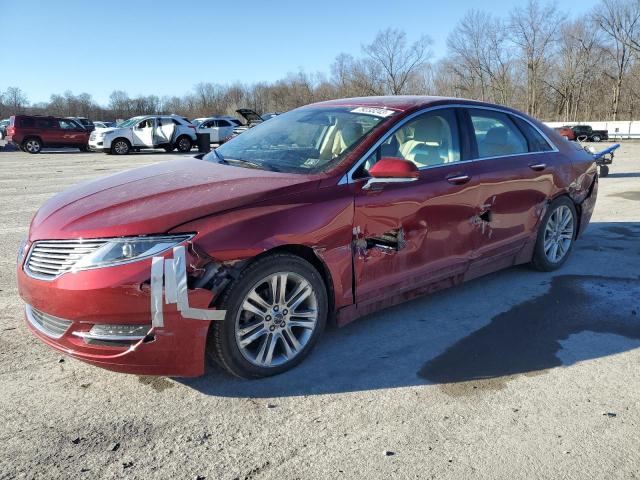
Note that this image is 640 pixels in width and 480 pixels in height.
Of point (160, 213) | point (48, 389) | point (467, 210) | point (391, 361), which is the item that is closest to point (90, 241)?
point (160, 213)

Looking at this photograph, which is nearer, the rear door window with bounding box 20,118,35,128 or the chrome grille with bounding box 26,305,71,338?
the chrome grille with bounding box 26,305,71,338

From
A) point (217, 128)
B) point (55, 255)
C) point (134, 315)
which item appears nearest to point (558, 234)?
point (134, 315)

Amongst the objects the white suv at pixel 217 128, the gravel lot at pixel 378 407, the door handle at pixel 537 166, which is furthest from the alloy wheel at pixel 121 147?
the door handle at pixel 537 166

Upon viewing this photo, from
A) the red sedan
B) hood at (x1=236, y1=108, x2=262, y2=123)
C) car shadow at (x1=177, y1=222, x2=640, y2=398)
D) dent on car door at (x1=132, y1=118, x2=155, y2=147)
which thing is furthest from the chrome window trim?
dent on car door at (x1=132, y1=118, x2=155, y2=147)

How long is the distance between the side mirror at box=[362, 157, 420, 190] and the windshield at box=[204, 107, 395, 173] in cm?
26

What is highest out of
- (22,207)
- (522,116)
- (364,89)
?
(364,89)

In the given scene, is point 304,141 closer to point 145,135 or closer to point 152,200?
point 152,200

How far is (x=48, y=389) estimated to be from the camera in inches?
116

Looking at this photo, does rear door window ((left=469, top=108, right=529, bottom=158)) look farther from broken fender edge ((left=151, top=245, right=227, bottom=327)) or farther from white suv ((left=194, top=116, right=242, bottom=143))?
white suv ((left=194, top=116, right=242, bottom=143))

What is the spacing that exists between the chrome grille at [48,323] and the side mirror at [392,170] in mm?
1947

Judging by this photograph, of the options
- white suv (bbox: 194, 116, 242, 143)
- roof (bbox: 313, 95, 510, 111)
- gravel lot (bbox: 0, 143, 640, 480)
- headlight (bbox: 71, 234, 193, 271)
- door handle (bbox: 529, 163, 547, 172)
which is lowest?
gravel lot (bbox: 0, 143, 640, 480)

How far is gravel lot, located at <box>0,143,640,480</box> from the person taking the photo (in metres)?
2.36

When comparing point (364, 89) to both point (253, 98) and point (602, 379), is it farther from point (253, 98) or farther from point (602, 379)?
point (602, 379)

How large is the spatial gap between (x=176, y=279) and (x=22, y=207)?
753 centimetres
